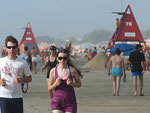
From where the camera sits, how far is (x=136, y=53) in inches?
617

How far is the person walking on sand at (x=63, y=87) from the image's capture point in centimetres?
725

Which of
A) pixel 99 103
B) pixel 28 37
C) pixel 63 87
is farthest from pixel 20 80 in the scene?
pixel 28 37

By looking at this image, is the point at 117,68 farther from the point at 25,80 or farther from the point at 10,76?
the point at 10,76

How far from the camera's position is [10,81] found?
6.88 metres

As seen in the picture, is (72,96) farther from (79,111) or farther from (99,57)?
(99,57)

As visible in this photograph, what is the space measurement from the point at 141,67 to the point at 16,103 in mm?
9295

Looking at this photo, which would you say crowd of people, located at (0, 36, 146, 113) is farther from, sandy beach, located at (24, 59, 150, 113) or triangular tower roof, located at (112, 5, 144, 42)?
triangular tower roof, located at (112, 5, 144, 42)

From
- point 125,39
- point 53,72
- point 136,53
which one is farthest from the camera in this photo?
point 125,39

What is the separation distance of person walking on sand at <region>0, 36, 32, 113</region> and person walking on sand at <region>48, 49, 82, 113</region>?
595 mm

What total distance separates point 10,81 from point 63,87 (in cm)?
85

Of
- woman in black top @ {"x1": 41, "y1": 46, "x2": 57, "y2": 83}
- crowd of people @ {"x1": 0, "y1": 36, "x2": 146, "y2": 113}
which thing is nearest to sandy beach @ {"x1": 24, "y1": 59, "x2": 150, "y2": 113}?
woman in black top @ {"x1": 41, "y1": 46, "x2": 57, "y2": 83}

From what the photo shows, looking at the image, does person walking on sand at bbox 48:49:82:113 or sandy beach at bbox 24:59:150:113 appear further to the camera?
sandy beach at bbox 24:59:150:113

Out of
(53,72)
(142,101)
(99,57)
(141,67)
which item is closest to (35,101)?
(142,101)

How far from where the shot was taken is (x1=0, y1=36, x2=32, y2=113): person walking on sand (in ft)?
22.6
